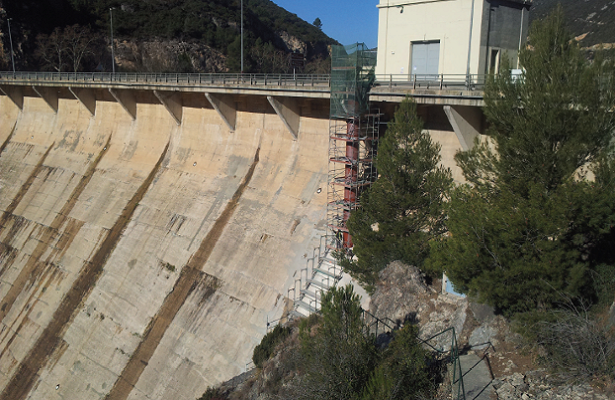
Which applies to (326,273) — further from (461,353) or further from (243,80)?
(243,80)

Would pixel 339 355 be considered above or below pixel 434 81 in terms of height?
below

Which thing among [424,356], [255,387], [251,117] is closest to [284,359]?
[255,387]

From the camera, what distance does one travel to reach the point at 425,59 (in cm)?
1515

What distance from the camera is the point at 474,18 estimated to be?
547 inches

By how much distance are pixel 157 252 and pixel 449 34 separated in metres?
13.3

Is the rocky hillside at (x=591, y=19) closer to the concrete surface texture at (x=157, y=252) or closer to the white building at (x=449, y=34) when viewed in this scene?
the white building at (x=449, y=34)

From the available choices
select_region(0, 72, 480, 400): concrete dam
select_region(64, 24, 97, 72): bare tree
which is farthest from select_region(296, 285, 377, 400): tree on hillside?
select_region(64, 24, 97, 72): bare tree

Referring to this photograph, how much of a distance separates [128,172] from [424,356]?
784 inches

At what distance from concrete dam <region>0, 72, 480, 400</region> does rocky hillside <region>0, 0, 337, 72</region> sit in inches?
972

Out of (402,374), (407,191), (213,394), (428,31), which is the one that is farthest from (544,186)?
(213,394)

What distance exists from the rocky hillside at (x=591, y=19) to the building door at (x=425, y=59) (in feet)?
116

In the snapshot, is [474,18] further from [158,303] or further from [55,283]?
[55,283]

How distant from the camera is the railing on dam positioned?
1402 centimetres

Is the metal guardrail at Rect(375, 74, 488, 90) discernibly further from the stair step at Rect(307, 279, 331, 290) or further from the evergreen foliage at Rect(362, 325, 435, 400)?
the evergreen foliage at Rect(362, 325, 435, 400)
